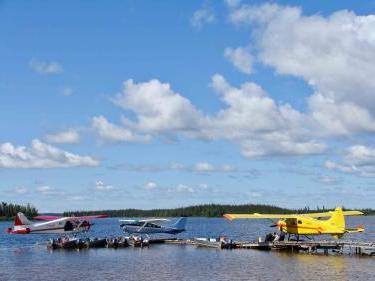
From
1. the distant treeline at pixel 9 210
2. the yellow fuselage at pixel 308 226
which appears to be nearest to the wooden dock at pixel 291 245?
the yellow fuselage at pixel 308 226

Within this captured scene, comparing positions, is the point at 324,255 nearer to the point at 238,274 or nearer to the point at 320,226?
the point at 320,226

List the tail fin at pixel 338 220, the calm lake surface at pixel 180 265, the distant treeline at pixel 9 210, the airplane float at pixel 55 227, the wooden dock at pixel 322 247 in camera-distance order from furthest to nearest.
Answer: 1. the distant treeline at pixel 9 210
2. the airplane float at pixel 55 227
3. the tail fin at pixel 338 220
4. the wooden dock at pixel 322 247
5. the calm lake surface at pixel 180 265

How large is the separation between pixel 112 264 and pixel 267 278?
529 inches

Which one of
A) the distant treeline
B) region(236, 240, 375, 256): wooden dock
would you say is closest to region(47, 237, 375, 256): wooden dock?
region(236, 240, 375, 256): wooden dock

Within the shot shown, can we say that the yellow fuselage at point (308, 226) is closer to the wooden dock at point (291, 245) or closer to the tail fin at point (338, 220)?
the tail fin at point (338, 220)

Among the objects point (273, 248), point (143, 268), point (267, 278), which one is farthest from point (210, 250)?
point (267, 278)

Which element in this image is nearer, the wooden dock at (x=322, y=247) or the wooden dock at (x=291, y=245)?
the wooden dock at (x=322, y=247)

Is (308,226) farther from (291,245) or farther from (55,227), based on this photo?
(55,227)

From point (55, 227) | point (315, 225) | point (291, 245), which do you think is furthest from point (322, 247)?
point (55, 227)

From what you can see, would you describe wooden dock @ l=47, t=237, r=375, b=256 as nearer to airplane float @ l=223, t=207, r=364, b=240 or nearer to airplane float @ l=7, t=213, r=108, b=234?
airplane float @ l=223, t=207, r=364, b=240

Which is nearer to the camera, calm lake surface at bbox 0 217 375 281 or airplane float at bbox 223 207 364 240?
calm lake surface at bbox 0 217 375 281

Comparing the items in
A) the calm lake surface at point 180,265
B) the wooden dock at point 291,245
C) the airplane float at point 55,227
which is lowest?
the calm lake surface at point 180,265

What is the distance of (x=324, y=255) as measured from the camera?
48625mm

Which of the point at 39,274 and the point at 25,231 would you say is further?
the point at 25,231
